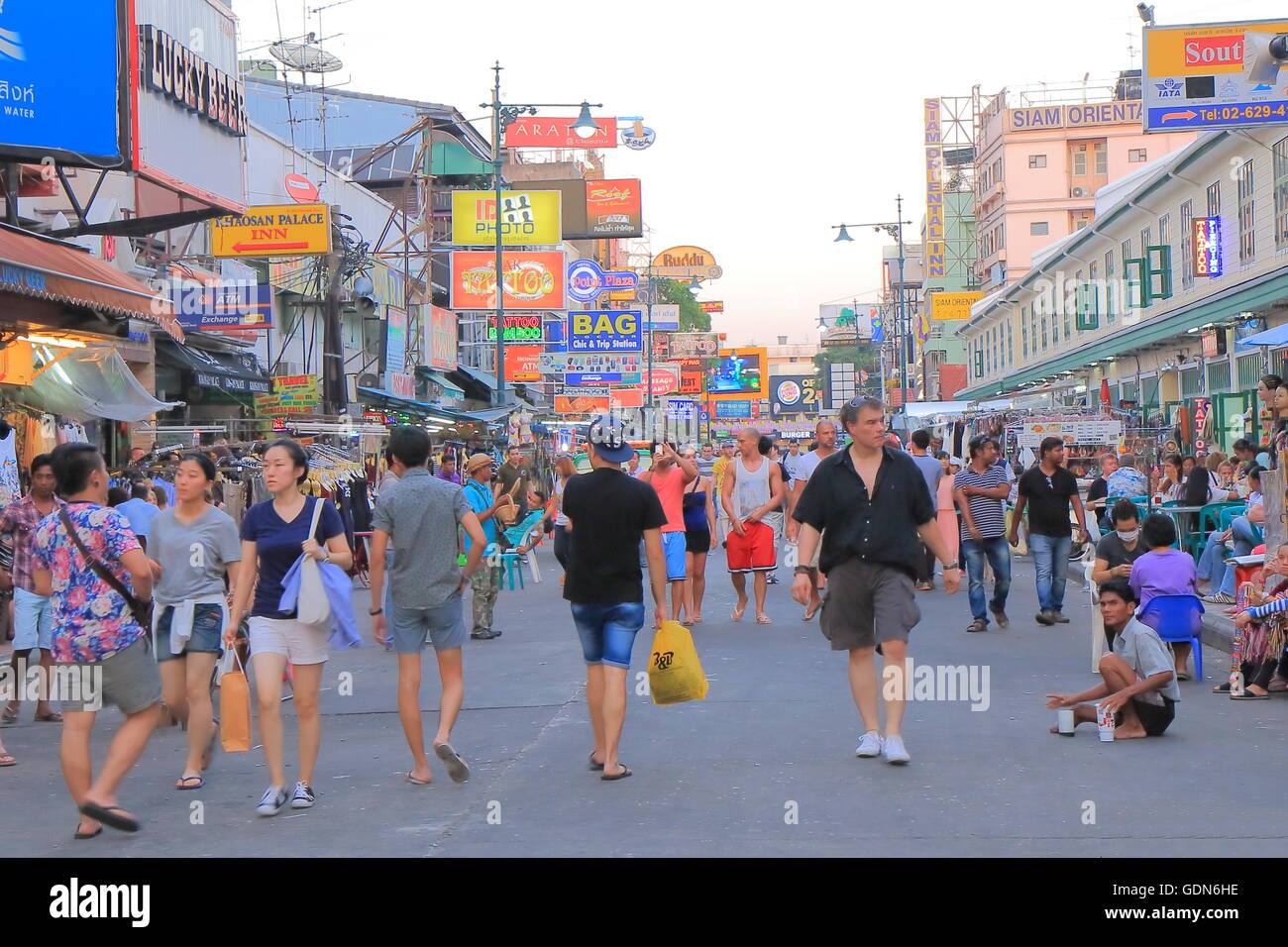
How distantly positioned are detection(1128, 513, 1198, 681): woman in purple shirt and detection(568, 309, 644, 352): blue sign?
34.8m

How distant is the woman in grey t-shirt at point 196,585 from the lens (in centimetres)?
728

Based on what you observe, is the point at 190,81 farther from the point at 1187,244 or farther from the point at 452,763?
the point at 1187,244

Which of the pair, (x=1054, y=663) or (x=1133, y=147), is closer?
(x=1054, y=663)

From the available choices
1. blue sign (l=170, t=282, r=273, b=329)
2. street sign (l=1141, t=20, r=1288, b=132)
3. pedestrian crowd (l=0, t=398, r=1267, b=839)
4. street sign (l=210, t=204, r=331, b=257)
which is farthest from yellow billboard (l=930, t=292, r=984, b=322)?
pedestrian crowd (l=0, t=398, r=1267, b=839)

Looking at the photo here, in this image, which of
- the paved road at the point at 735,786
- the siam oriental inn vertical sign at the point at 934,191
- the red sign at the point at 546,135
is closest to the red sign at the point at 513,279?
the red sign at the point at 546,135

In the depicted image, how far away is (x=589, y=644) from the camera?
24.2 ft

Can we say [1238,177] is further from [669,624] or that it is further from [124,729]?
[124,729]

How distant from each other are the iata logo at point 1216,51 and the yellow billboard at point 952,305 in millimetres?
41664

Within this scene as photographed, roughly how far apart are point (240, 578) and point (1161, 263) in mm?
24106

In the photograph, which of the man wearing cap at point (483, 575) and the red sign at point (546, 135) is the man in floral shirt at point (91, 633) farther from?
the red sign at point (546, 135)

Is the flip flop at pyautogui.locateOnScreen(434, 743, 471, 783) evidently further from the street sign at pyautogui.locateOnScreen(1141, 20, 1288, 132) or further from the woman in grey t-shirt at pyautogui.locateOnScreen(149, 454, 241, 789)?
the street sign at pyautogui.locateOnScreen(1141, 20, 1288, 132)

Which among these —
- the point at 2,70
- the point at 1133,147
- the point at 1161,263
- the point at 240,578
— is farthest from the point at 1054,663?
the point at 1133,147

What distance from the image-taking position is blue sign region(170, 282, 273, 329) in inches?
840

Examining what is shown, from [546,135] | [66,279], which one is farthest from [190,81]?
[546,135]
